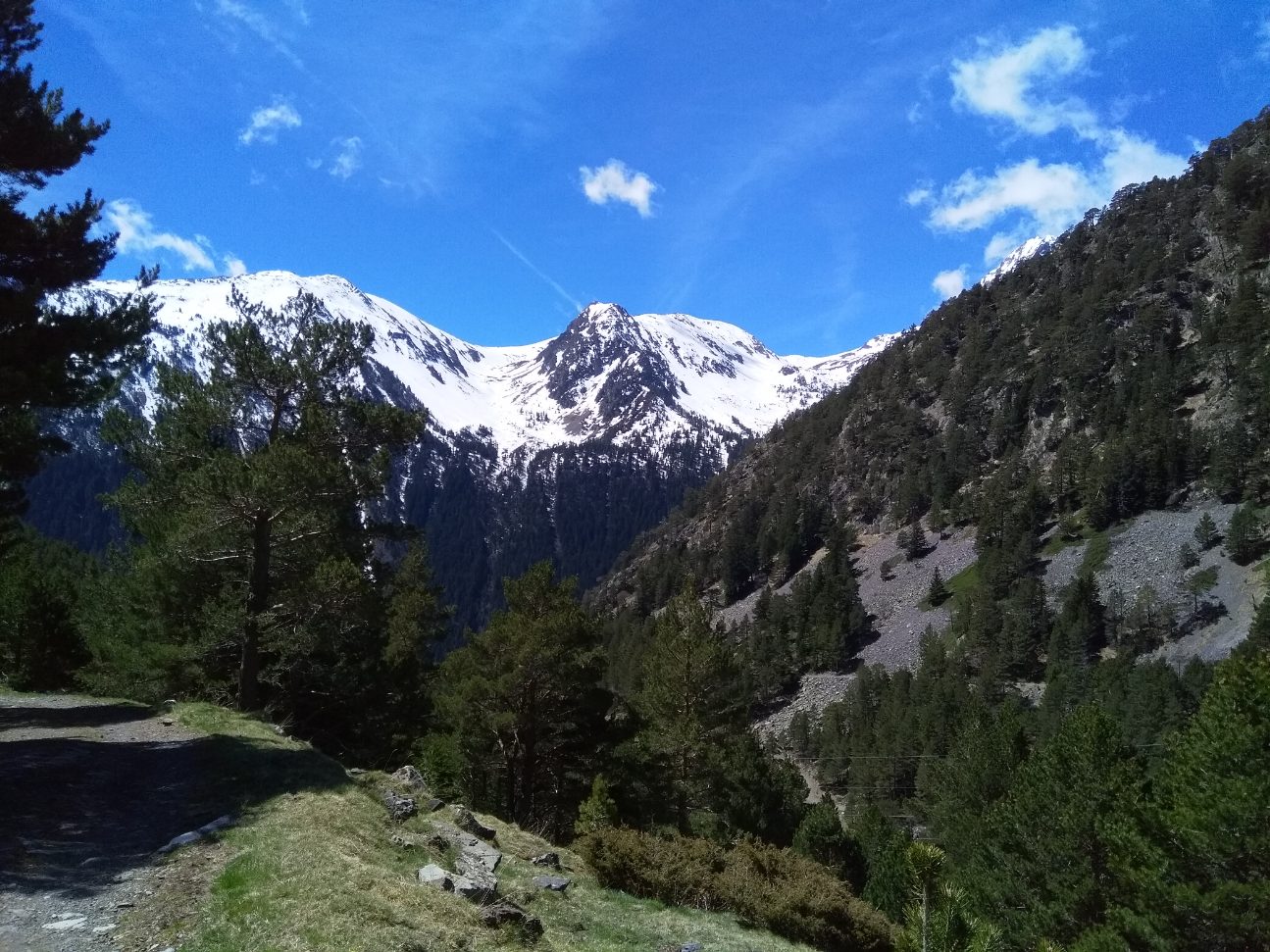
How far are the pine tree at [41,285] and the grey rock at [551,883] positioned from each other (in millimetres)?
11278

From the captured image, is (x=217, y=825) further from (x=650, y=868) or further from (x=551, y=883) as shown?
(x=650, y=868)

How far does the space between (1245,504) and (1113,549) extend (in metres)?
16.2

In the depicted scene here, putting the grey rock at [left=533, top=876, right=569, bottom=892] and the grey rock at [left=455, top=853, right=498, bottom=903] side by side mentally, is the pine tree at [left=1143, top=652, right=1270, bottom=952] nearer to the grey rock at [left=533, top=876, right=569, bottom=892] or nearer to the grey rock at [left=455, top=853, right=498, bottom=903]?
the grey rock at [left=533, top=876, right=569, bottom=892]

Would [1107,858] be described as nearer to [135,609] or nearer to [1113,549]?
[135,609]

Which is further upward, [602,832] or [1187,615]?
[1187,615]

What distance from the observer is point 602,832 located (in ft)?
50.3

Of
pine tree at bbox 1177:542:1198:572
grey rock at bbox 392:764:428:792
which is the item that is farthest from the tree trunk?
pine tree at bbox 1177:542:1198:572

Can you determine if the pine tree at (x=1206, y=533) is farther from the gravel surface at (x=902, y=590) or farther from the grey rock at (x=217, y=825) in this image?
the grey rock at (x=217, y=825)

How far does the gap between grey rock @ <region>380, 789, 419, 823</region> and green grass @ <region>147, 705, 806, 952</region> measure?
0.65 ft

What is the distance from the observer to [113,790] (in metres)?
11.3

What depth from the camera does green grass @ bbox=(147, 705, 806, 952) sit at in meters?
7.12

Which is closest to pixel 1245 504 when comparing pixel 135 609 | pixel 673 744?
pixel 673 744

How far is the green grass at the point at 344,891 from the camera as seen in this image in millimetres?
7125

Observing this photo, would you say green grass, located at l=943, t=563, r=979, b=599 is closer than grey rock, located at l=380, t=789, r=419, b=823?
No
